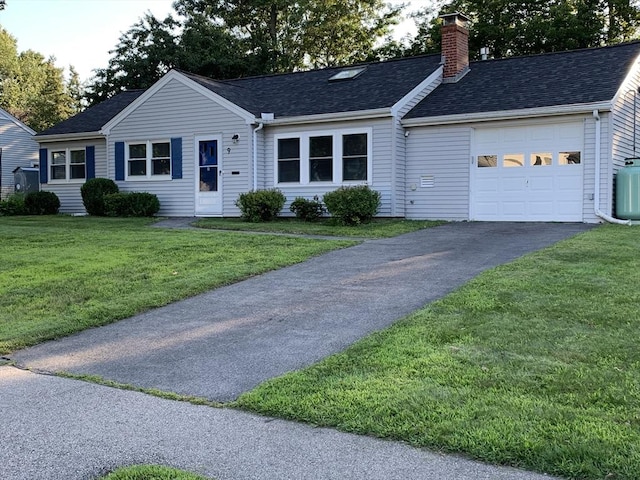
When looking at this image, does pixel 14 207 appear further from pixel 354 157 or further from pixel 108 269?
pixel 108 269

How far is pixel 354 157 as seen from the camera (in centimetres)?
1605

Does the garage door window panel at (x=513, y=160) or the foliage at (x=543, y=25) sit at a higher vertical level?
the foliage at (x=543, y=25)

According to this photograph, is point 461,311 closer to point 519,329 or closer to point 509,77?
point 519,329

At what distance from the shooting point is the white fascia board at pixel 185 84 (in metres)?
16.9

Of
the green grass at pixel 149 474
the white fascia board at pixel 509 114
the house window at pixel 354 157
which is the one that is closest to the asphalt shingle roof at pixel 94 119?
the house window at pixel 354 157

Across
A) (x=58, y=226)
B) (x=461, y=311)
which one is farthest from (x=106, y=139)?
(x=461, y=311)

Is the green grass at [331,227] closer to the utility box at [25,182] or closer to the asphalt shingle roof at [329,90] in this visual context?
the asphalt shingle roof at [329,90]

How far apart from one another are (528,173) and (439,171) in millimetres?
2181

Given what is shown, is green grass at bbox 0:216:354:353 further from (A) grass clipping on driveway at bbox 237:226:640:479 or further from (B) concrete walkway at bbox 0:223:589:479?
(A) grass clipping on driveway at bbox 237:226:640:479

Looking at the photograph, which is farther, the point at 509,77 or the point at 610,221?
the point at 509,77

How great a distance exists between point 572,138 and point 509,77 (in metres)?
3.49

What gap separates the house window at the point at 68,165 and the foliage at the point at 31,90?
102ft

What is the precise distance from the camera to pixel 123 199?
17797 millimetres

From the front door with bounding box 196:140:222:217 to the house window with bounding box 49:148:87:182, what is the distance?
5.13 meters
